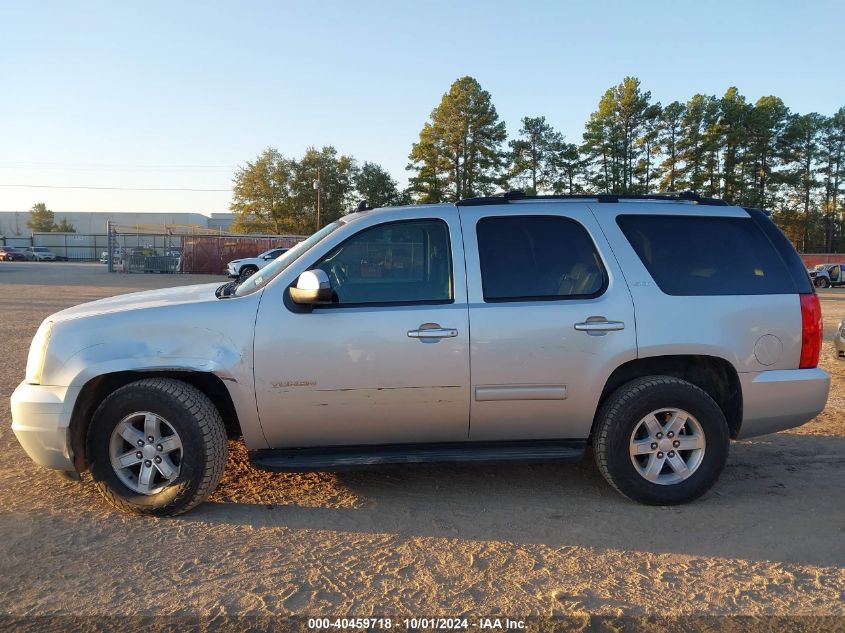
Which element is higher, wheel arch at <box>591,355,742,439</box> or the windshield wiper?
the windshield wiper

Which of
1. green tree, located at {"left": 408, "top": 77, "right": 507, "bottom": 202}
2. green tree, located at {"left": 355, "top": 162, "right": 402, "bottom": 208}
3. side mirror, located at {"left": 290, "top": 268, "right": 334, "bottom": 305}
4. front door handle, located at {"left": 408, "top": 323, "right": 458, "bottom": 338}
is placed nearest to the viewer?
side mirror, located at {"left": 290, "top": 268, "right": 334, "bottom": 305}

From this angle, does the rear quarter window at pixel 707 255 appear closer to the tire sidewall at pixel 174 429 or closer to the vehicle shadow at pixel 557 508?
the vehicle shadow at pixel 557 508

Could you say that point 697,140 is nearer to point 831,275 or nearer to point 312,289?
point 831,275

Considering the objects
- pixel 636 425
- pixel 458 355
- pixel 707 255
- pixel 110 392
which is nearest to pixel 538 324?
pixel 458 355

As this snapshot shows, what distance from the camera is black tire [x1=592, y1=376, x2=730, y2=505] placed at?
3910mm

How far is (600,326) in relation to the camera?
154 inches

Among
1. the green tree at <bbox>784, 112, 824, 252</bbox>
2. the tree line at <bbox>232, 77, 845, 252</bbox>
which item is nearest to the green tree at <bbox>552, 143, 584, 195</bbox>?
the tree line at <bbox>232, 77, 845, 252</bbox>

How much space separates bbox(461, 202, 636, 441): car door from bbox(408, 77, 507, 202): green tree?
150 feet

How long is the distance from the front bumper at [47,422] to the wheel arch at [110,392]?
0.14ft

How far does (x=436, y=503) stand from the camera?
4.04 metres

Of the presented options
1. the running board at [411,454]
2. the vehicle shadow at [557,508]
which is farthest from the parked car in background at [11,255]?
the running board at [411,454]

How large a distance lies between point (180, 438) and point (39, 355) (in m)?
1.00

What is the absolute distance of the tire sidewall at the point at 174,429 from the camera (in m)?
3.71

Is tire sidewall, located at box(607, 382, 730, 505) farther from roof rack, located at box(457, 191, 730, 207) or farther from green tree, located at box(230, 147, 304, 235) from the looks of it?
green tree, located at box(230, 147, 304, 235)
